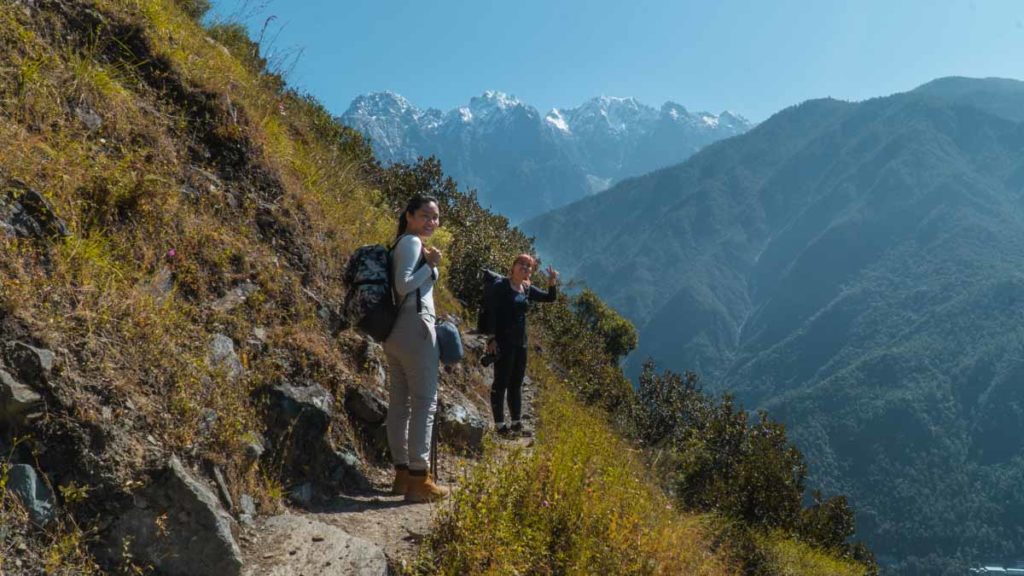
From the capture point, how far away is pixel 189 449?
3.59 metres

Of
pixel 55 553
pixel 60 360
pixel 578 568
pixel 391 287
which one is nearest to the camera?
pixel 55 553

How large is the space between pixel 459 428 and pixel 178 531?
3489 mm

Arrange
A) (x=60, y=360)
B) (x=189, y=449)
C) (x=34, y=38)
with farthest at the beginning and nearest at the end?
1. (x=34, y=38)
2. (x=189, y=449)
3. (x=60, y=360)

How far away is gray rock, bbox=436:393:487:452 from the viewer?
6445 mm

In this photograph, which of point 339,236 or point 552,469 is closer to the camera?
point 552,469

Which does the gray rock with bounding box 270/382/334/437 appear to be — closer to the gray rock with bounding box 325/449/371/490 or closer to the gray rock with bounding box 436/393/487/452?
the gray rock with bounding box 325/449/371/490

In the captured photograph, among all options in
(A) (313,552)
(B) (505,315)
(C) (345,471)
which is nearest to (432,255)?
(C) (345,471)

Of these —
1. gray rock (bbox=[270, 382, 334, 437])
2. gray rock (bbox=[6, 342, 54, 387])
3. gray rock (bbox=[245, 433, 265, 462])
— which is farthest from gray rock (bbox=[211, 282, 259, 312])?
gray rock (bbox=[6, 342, 54, 387])

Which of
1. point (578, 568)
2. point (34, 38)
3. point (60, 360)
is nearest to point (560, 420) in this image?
point (578, 568)

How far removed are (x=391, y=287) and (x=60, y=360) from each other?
203 centimetres

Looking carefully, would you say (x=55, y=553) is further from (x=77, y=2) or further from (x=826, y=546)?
(x=826, y=546)

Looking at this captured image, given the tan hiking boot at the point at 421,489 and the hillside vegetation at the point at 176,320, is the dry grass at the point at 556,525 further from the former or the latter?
the tan hiking boot at the point at 421,489

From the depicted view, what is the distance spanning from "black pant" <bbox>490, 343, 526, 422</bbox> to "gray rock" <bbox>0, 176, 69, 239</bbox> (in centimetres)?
437

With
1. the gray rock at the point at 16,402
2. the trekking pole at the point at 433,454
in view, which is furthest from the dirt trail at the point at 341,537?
the gray rock at the point at 16,402
